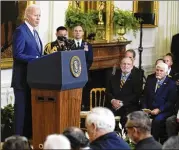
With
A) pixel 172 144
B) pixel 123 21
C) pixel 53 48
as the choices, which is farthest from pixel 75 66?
pixel 123 21

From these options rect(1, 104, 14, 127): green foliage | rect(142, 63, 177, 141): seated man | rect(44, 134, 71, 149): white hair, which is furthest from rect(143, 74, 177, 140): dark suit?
rect(44, 134, 71, 149): white hair

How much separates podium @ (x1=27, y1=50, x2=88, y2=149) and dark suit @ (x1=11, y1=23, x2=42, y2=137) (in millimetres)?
274

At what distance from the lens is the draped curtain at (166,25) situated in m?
12.0

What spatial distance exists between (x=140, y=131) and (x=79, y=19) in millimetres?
5003

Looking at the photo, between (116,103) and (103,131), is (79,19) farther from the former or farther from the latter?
(103,131)

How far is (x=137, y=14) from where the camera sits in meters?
9.90

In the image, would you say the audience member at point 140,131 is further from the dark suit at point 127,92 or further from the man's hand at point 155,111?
the dark suit at point 127,92

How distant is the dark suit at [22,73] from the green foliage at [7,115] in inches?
46.9

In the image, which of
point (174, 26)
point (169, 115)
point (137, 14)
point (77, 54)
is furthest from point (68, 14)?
point (174, 26)

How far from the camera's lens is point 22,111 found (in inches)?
211

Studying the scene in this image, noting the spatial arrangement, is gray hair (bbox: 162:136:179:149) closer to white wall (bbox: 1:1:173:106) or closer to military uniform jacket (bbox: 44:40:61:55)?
military uniform jacket (bbox: 44:40:61:55)

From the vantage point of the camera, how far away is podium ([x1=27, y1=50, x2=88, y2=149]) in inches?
194

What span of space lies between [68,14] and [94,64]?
1.00 m

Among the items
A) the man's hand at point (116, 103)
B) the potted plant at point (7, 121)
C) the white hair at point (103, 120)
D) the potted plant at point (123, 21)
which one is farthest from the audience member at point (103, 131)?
the potted plant at point (123, 21)
